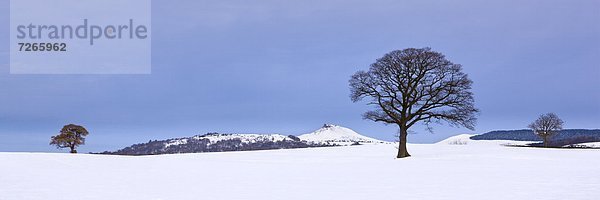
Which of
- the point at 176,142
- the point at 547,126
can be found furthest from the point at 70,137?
the point at 547,126

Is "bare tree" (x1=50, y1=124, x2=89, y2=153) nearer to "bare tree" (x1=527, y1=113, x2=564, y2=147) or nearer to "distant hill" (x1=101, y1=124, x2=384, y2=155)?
"distant hill" (x1=101, y1=124, x2=384, y2=155)

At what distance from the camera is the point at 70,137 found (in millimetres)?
50375

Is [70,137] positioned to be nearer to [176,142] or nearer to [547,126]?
[176,142]

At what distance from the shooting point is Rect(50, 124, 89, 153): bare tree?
50125 mm

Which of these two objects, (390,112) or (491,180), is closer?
(491,180)

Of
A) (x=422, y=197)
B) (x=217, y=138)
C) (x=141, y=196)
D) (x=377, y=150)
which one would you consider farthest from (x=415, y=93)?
(x=217, y=138)

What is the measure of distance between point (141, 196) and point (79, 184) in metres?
4.69

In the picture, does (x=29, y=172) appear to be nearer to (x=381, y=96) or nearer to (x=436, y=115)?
(x=381, y=96)

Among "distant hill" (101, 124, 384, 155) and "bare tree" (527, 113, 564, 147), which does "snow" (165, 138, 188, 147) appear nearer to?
"distant hill" (101, 124, 384, 155)

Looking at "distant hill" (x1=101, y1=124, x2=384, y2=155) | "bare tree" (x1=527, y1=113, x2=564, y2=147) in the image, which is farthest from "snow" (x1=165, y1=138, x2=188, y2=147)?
"bare tree" (x1=527, y1=113, x2=564, y2=147)

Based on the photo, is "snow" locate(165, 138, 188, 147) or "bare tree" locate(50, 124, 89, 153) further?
"snow" locate(165, 138, 188, 147)

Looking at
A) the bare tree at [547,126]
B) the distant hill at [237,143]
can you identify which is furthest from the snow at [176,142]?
the bare tree at [547,126]

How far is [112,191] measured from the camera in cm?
1424

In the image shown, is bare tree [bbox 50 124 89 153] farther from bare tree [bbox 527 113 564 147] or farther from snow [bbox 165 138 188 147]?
bare tree [bbox 527 113 564 147]
